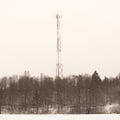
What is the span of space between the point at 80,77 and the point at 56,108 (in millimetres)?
17801

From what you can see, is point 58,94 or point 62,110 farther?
point 58,94

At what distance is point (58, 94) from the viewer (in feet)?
228

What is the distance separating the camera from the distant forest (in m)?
62.0

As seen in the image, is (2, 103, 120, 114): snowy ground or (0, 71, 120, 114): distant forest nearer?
(2, 103, 120, 114): snowy ground

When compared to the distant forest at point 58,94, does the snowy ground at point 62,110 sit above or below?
below

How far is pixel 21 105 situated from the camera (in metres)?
65.6

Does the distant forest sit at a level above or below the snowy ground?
above

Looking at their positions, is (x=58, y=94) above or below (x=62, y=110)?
above

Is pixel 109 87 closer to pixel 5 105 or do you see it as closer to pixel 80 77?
pixel 80 77

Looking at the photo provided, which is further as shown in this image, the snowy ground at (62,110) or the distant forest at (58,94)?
the distant forest at (58,94)

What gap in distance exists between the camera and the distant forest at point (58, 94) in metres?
62.0

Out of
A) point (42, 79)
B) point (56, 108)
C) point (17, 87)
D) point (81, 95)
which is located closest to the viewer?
point (56, 108)

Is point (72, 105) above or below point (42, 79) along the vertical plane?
below
